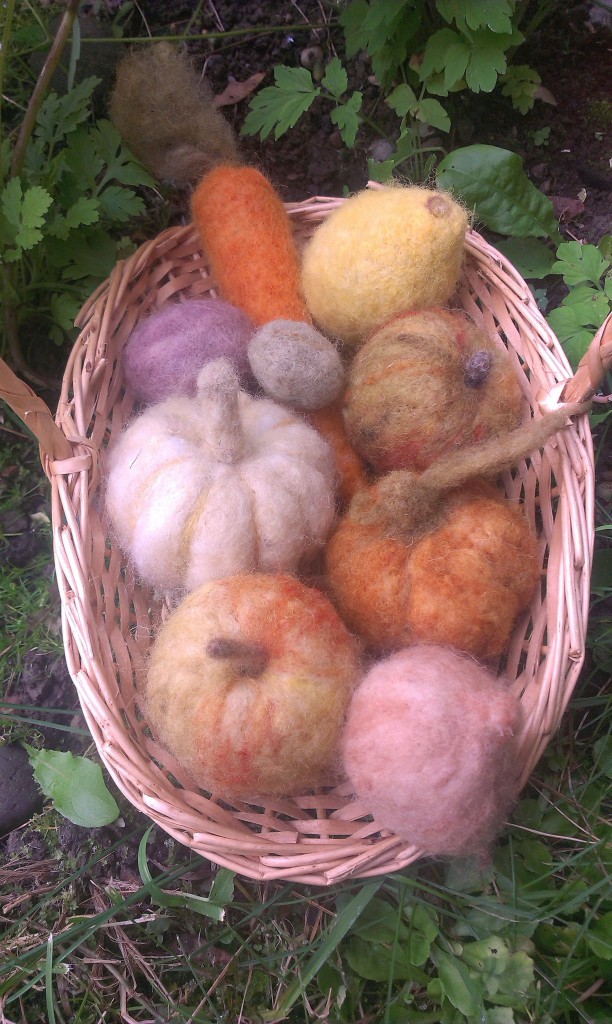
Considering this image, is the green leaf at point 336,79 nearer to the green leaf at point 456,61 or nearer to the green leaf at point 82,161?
the green leaf at point 456,61

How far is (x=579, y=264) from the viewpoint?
142 cm

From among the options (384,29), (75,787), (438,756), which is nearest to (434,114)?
(384,29)

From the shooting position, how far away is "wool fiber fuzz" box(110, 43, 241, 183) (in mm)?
1465

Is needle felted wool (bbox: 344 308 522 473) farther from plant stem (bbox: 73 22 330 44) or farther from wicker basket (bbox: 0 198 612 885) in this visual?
plant stem (bbox: 73 22 330 44)

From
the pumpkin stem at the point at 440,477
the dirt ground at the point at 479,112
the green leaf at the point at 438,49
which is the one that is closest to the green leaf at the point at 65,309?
the dirt ground at the point at 479,112

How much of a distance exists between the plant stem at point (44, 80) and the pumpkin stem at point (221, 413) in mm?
619

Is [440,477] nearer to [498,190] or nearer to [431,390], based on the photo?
[431,390]

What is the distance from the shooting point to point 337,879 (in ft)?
3.13

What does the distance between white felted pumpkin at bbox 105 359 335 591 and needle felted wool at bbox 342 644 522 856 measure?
306mm

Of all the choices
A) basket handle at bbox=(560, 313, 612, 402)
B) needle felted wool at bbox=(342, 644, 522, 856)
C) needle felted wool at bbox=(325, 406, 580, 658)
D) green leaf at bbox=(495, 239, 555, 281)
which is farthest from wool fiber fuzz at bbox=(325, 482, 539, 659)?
green leaf at bbox=(495, 239, 555, 281)

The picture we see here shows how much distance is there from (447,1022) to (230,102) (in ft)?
6.50

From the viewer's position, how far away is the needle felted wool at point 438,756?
896mm

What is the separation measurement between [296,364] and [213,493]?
0.91 ft

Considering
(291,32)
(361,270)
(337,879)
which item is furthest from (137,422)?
(291,32)
